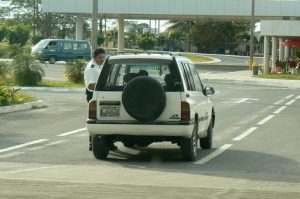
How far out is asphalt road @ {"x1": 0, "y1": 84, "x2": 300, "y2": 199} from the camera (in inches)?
356

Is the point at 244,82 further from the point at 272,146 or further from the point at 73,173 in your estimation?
the point at 73,173

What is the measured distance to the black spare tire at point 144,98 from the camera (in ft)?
38.3

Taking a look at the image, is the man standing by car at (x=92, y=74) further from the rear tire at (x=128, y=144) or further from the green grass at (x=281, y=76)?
the green grass at (x=281, y=76)

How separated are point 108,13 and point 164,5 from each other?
4.65 m

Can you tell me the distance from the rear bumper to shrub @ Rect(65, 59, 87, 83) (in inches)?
848

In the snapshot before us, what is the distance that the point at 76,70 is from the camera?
33531 millimetres

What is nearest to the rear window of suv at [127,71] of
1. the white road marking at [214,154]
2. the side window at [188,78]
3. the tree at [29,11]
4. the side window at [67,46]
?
the side window at [188,78]

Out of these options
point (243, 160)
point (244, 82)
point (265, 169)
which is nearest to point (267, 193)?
point (265, 169)

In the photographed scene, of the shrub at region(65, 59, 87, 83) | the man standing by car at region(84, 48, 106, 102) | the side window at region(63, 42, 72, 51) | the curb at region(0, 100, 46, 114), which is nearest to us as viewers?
the man standing by car at region(84, 48, 106, 102)

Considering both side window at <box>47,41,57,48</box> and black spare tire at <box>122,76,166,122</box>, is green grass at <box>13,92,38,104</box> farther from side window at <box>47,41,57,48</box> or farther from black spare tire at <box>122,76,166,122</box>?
side window at <box>47,41,57,48</box>

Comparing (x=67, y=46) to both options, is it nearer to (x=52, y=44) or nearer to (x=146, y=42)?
(x=52, y=44)

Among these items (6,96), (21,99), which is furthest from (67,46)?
(6,96)

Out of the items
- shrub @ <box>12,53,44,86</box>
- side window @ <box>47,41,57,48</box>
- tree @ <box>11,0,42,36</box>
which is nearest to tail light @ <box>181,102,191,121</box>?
shrub @ <box>12,53,44,86</box>

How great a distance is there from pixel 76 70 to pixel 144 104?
2207 cm
